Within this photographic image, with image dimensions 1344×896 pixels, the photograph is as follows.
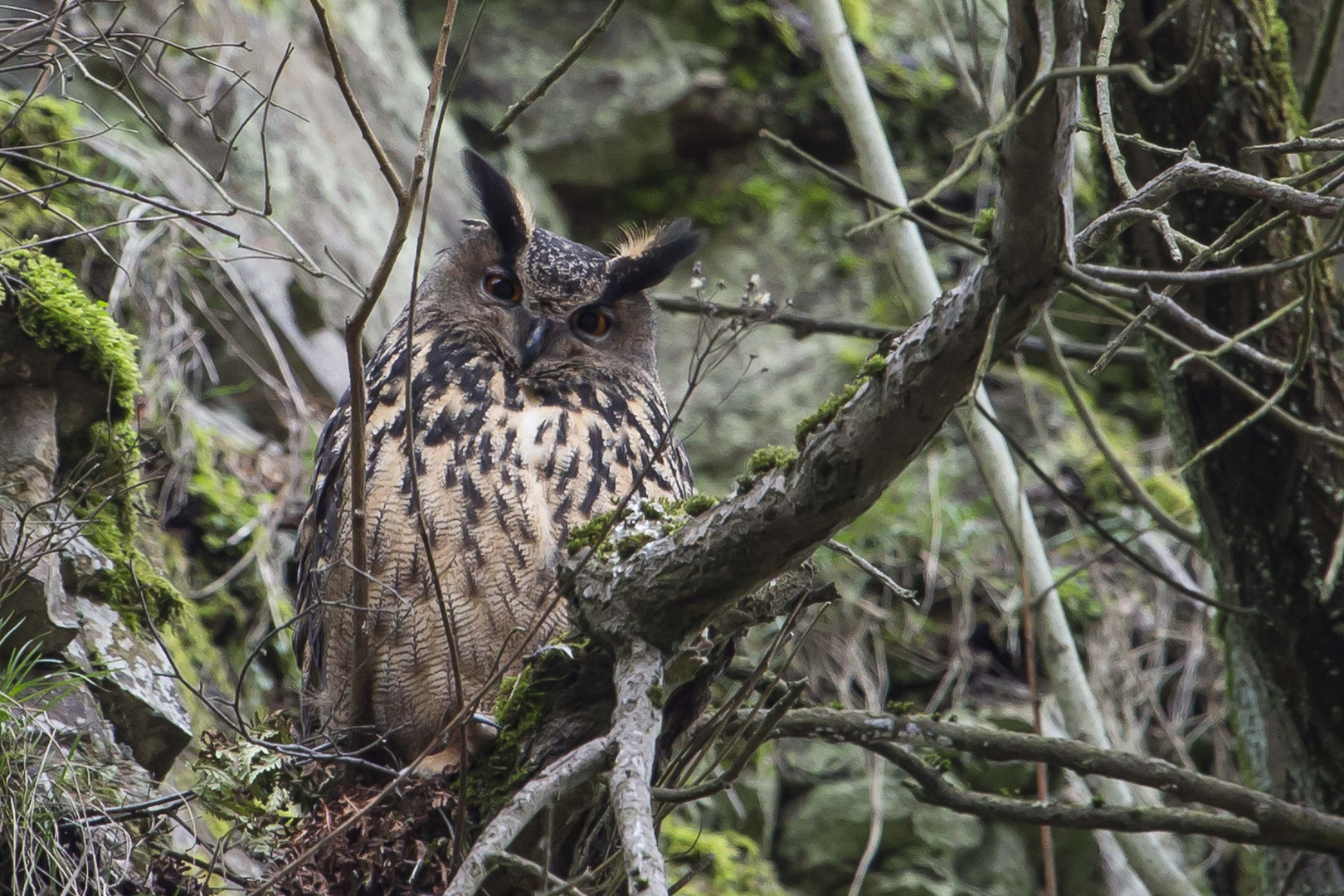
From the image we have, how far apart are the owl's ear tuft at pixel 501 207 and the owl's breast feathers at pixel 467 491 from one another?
0.44m

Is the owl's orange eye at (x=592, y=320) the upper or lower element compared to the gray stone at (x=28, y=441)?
upper

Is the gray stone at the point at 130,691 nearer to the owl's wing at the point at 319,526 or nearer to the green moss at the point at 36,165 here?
the owl's wing at the point at 319,526

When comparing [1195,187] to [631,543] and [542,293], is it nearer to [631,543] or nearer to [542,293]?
[631,543]

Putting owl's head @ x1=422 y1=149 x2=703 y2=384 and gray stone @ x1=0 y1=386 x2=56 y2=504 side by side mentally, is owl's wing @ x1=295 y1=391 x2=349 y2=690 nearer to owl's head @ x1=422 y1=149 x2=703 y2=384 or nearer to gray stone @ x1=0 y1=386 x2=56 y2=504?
owl's head @ x1=422 y1=149 x2=703 y2=384

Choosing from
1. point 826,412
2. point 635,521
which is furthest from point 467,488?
point 826,412

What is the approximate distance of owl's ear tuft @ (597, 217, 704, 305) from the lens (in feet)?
10.5

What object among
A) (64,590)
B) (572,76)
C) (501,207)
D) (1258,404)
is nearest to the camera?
(64,590)

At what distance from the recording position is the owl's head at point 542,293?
297 cm

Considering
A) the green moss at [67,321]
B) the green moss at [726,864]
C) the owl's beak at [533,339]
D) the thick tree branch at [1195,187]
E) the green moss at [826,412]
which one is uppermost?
the owl's beak at [533,339]

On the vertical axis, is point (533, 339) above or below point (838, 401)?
above

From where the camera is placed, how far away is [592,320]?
123 inches

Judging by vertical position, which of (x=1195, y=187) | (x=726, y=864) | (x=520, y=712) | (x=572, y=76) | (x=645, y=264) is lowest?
(x=726, y=864)

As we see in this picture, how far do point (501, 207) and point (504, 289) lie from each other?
212 mm

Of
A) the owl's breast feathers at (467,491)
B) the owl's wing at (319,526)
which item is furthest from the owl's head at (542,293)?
the owl's wing at (319,526)
